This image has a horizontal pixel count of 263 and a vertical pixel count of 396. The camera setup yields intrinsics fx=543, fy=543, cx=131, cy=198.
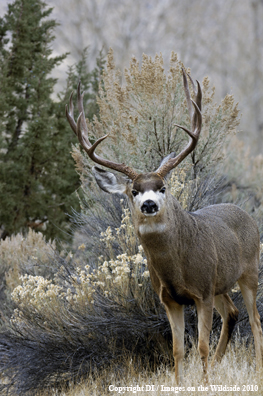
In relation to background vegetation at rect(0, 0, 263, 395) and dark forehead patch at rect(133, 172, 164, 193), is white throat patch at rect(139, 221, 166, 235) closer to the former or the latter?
dark forehead patch at rect(133, 172, 164, 193)

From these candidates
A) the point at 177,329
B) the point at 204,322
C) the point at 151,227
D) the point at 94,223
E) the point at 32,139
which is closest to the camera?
the point at 151,227

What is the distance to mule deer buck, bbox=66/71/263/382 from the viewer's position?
4371 millimetres

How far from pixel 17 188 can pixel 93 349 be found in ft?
19.3

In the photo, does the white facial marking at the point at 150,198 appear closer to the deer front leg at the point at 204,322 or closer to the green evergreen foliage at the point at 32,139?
the deer front leg at the point at 204,322

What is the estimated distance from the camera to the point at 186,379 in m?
4.60

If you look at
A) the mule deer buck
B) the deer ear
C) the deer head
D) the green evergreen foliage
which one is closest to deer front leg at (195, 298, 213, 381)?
the mule deer buck

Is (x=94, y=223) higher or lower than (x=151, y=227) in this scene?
higher

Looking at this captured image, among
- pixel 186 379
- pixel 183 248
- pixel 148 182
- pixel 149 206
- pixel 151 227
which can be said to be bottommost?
pixel 186 379

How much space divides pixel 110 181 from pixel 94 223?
211 centimetres

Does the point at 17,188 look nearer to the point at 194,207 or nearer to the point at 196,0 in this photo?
the point at 194,207

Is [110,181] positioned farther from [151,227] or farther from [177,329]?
[177,329]

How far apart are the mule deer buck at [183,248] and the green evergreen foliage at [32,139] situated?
5776 millimetres

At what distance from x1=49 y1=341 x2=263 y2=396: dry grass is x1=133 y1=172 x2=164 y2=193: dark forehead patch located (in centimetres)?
164

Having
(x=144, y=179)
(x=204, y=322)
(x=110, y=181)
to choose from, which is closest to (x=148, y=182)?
(x=144, y=179)
